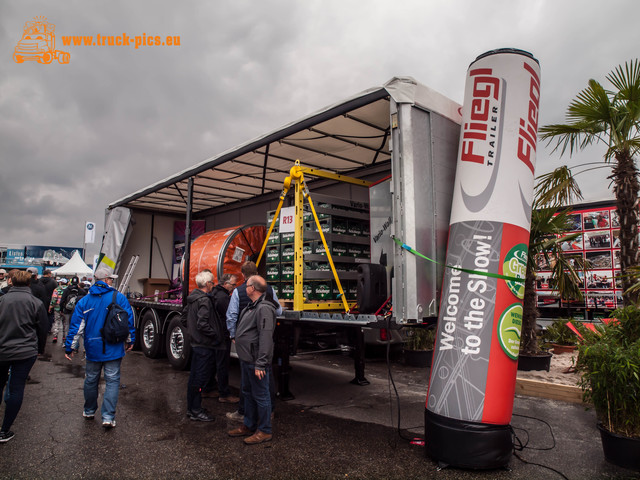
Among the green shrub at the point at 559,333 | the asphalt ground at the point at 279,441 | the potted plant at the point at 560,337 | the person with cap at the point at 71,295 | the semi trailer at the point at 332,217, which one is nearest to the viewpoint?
the asphalt ground at the point at 279,441

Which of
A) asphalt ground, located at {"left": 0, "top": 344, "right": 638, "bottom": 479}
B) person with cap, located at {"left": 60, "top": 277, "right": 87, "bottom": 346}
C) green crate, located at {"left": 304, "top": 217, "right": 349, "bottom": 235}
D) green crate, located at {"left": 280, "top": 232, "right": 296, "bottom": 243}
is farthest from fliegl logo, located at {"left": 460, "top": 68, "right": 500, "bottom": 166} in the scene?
person with cap, located at {"left": 60, "top": 277, "right": 87, "bottom": 346}

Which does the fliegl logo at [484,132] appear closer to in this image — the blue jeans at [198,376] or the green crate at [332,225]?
the green crate at [332,225]

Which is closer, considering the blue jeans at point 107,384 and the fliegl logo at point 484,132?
the fliegl logo at point 484,132

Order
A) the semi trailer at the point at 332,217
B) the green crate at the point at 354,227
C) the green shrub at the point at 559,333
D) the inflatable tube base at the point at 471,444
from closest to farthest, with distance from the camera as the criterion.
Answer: the inflatable tube base at the point at 471,444, the semi trailer at the point at 332,217, the green crate at the point at 354,227, the green shrub at the point at 559,333

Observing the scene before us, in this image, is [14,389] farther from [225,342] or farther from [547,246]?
[547,246]

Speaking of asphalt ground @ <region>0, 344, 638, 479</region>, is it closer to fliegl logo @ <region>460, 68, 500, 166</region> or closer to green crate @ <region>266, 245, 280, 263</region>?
green crate @ <region>266, 245, 280, 263</region>

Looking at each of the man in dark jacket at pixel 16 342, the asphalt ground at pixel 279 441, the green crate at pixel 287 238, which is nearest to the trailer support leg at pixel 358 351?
the asphalt ground at pixel 279 441

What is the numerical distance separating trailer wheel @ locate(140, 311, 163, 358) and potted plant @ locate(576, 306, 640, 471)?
7.89 meters

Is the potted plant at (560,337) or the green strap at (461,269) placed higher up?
the green strap at (461,269)

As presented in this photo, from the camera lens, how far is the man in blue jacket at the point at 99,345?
5.09 metres

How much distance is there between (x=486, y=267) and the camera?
4.04 metres

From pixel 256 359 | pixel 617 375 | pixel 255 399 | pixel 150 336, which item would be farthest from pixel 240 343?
pixel 150 336

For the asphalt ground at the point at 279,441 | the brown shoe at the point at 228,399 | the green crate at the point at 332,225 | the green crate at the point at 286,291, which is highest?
the green crate at the point at 332,225

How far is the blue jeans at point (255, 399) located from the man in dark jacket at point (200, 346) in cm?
80
